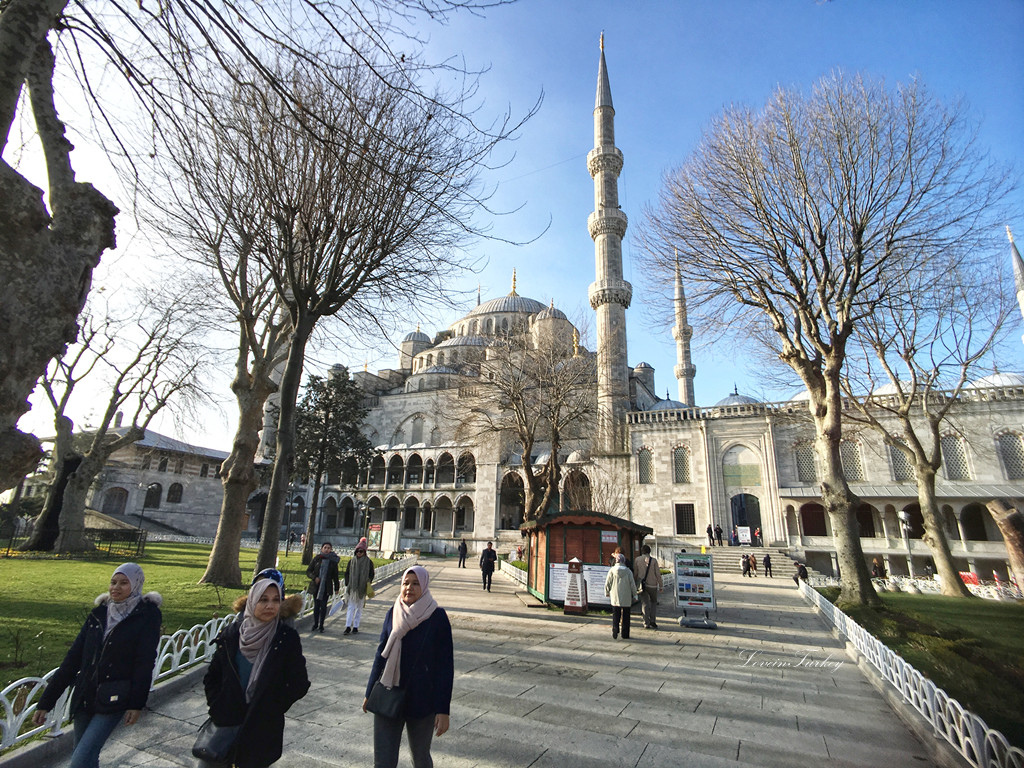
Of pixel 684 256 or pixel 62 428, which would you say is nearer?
pixel 684 256

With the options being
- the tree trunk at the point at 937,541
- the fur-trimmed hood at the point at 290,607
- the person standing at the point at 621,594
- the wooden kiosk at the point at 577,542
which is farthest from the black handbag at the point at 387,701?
the tree trunk at the point at 937,541

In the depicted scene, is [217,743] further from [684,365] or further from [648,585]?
[684,365]

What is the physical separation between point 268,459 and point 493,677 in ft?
132

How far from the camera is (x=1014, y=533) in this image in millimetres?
5152

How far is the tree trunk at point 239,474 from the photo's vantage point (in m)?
11.0

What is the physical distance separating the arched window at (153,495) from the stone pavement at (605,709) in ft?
116

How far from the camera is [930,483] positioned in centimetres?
1435

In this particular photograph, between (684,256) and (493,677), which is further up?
(684,256)

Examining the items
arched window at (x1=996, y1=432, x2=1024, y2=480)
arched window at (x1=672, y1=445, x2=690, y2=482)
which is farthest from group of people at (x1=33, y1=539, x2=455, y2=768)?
arched window at (x1=996, y1=432, x2=1024, y2=480)

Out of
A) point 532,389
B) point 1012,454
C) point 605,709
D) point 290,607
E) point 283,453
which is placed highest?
point 532,389

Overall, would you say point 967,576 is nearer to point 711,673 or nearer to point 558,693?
point 711,673

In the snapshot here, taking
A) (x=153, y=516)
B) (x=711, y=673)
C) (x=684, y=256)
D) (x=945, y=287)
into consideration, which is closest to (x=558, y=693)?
(x=711, y=673)

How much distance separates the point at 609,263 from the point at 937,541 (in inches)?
919

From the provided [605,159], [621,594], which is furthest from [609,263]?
[621,594]
